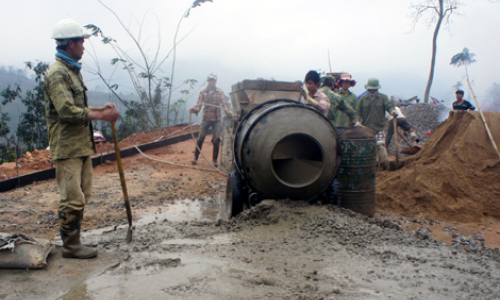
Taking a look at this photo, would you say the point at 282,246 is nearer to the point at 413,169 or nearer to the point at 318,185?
the point at 318,185

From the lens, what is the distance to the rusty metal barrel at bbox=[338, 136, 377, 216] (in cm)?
430

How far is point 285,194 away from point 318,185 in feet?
1.27

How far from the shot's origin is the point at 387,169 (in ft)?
22.2

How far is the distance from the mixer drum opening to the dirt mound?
6.28 ft

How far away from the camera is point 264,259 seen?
2926 mm

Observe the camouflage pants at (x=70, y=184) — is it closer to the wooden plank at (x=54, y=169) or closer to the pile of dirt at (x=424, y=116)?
the wooden plank at (x=54, y=169)

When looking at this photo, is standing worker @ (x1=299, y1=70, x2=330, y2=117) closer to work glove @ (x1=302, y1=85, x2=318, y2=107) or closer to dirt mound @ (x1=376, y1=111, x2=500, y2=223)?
work glove @ (x1=302, y1=85, x2=318, y2=107)

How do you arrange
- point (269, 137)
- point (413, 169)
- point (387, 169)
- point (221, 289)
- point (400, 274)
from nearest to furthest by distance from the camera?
point (221, 289), point (400, 274), point (269, 137), point (413, 169), point (387, 169)

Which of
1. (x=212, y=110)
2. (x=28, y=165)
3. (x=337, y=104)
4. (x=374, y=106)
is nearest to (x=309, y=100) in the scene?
(x=337, y=104)

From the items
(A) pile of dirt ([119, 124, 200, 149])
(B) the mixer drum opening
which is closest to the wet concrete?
(B) the mixer drum opening

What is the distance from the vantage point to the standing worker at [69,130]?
285cm

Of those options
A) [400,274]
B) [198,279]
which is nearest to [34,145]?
[198,279]

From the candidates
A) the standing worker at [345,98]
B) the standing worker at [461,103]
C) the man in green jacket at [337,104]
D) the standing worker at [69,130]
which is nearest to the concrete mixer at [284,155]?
the man in green jacket at [337,104]

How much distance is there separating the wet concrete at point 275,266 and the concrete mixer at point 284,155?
1.08ft
